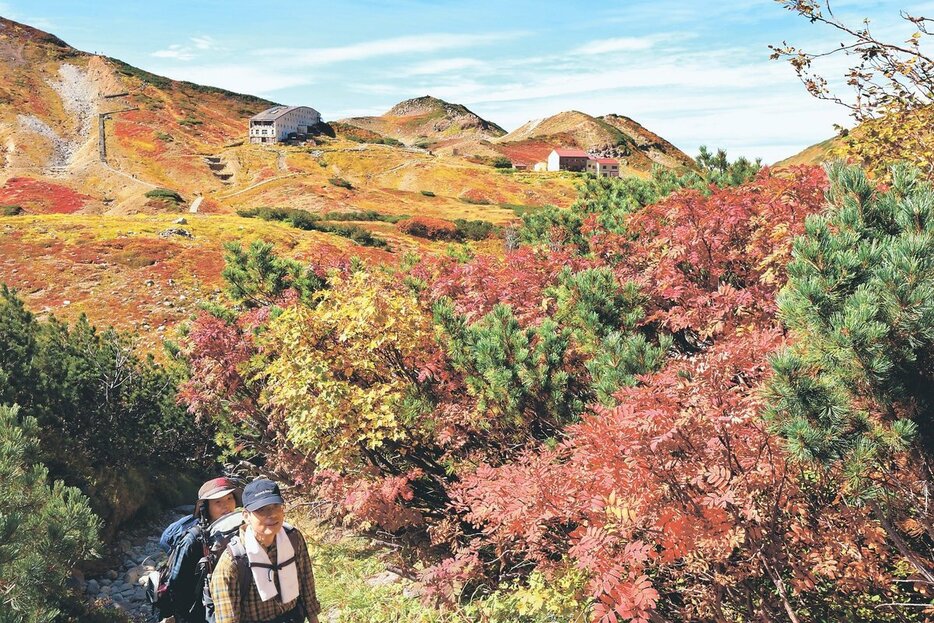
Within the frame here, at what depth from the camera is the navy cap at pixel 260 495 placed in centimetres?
382

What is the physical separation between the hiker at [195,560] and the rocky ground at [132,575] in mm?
4577

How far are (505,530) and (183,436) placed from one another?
1153 cm

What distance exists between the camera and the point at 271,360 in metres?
9.25

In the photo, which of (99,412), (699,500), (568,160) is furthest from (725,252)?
(568,160)

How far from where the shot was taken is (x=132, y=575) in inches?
436

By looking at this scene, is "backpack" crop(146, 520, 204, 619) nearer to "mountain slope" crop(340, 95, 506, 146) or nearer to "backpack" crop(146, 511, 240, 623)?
"backpack" crop(146, 511, 240, 623)

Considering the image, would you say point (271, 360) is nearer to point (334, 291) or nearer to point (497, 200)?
point (334, 291)

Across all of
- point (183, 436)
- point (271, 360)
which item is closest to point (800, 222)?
point (271, 360)

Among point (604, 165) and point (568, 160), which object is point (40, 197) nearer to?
point (568, 160)

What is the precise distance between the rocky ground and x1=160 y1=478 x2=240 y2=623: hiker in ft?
15.0

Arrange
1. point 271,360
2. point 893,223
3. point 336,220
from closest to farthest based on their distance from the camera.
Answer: point 893,223, point 271,360, point 336,220

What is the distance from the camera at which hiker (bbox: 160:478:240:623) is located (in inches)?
193

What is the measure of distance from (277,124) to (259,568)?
3713 inches

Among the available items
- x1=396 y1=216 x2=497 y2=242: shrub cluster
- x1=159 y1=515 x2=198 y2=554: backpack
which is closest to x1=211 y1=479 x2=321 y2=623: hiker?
x1=159 y1=515 x2=198 y2=554: backpack
